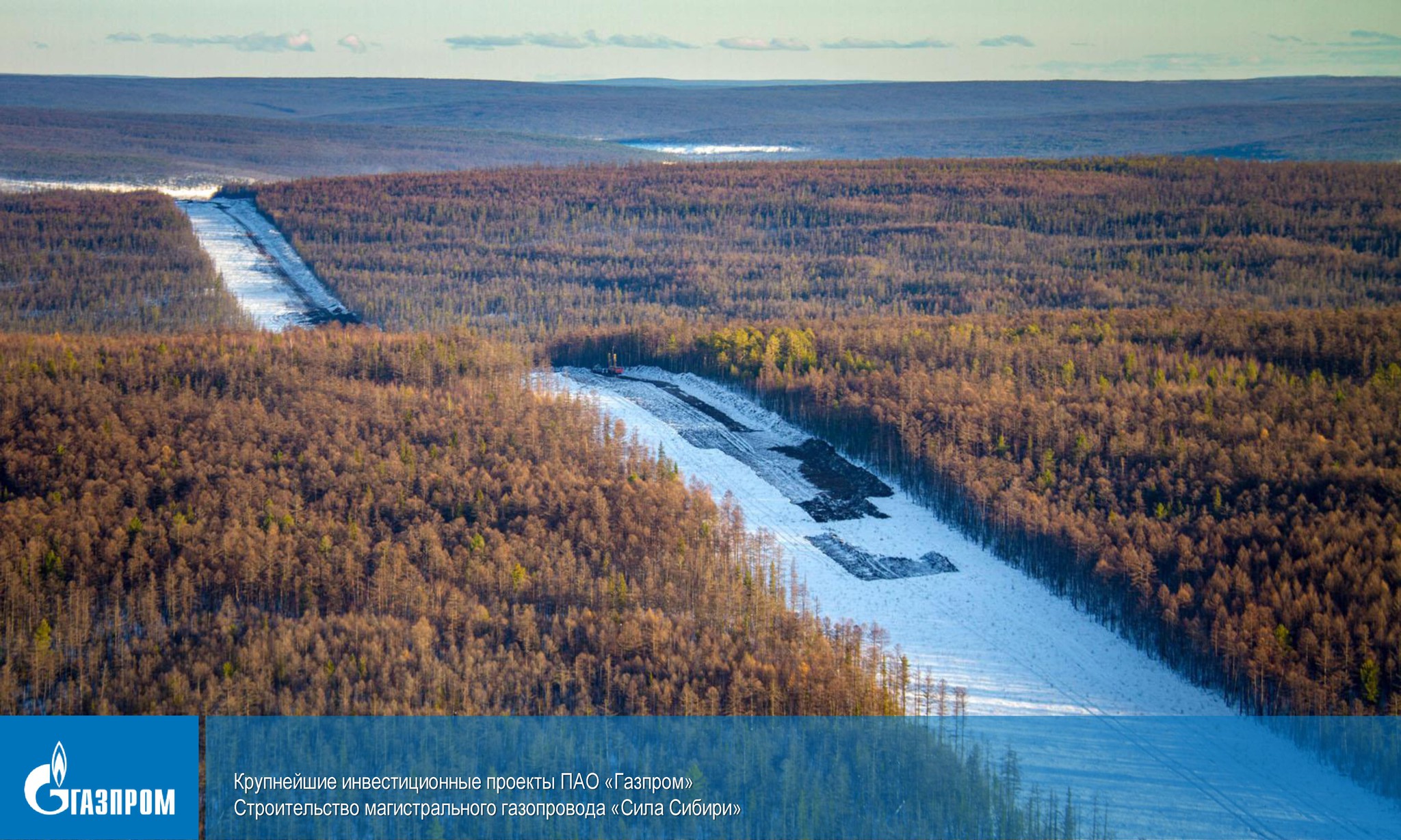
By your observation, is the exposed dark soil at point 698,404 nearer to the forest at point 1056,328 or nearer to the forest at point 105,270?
the forest at point 1056,328

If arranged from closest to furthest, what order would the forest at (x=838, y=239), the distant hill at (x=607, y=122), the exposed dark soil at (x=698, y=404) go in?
the exposed dark soil at (x=698, y=404), the forest at (x=838, y=239), the distant hill at (x=607, y=122)

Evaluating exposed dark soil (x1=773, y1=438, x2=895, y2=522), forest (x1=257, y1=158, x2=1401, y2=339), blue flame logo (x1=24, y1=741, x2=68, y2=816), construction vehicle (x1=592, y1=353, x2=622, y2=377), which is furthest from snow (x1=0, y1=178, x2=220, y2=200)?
blue flame logo (x1=24, y1=741, x2=68, y2=816)

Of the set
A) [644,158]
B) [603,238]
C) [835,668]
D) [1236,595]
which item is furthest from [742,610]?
[644,158]

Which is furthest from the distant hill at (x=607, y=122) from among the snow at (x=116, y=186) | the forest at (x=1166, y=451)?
Result: the forest at (x=1166, y=451)

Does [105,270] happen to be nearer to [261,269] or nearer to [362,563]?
[261,269]

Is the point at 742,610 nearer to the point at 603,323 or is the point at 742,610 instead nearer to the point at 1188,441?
the point at 1188,441

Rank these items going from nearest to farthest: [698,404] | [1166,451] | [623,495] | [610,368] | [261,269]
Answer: [623,495] < [1166,451] < [698,404] < [610,368] < [261,269]

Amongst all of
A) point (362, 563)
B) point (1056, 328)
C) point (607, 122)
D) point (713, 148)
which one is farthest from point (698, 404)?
point (607, 122)
